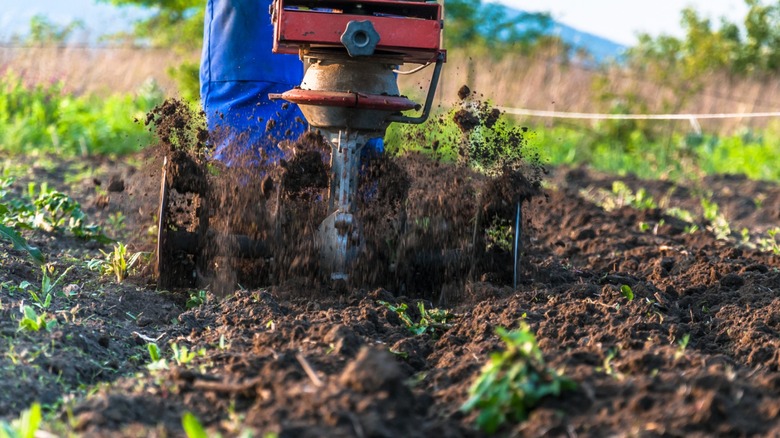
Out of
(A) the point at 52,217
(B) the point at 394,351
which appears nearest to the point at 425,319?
(B) the point at 394,351

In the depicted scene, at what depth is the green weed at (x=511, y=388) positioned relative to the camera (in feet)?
7.42

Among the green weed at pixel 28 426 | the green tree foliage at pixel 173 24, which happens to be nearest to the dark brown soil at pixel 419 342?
the green weed at pixel 28 426

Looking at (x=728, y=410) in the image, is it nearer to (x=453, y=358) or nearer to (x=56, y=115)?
(x=453, y=358)

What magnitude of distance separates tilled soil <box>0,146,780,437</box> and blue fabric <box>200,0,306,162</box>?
0.54 metres

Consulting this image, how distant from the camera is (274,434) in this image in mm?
2094

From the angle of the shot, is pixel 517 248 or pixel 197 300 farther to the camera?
pixel 517 248

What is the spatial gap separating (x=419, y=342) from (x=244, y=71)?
78.0 inches

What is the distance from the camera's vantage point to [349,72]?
3883mm

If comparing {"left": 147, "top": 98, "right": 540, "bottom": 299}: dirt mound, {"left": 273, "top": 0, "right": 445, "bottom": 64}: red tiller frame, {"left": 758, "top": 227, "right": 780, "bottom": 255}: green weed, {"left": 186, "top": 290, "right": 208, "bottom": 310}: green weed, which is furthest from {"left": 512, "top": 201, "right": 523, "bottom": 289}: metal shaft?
{"left": 758, "top": 227, "right": 780, "bottom": 255}: green weed

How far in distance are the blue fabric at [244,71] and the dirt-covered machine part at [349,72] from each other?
0.77 metres

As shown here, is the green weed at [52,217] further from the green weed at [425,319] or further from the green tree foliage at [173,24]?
the green tree foliage at [173,24]

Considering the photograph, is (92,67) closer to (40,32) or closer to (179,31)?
(179,31)

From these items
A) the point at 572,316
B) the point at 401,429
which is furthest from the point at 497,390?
the point at 572,316

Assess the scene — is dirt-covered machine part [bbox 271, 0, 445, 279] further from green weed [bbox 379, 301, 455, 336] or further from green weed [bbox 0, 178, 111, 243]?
green weed [bbox 0, 178, 111, 243]
